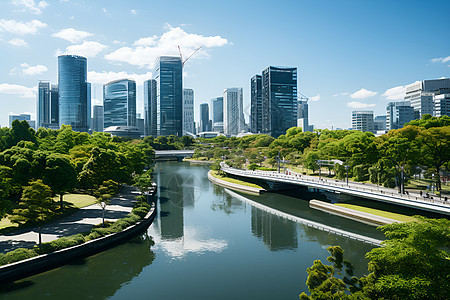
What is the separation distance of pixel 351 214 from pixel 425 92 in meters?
167

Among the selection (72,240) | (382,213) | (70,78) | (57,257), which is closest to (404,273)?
(57,257)

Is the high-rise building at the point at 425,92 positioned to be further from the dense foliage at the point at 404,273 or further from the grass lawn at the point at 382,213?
the dense foliage at the point at 404,273

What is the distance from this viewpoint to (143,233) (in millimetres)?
33688

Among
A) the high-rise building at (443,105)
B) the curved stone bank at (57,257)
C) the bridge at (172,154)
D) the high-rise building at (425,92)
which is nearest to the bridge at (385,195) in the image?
the curved stone bank at (57,257)

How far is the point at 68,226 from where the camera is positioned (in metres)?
29.4

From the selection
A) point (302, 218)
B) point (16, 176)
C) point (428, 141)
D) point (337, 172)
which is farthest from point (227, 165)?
point (16, 176)

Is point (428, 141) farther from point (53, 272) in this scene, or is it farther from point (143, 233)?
point (53, 272)

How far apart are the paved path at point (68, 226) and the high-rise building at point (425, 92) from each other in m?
177

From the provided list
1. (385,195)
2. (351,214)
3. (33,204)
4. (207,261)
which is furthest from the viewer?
(351,214)

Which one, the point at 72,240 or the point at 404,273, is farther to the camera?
the point at 72,240

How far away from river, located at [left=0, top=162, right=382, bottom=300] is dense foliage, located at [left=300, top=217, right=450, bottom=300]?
24.3 feet

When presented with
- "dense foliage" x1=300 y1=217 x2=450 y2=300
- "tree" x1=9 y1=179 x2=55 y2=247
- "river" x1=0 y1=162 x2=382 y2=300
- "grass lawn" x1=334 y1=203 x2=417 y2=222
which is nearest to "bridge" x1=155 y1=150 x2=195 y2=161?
"river" x1=0 y1=162 x2=382 y2=300

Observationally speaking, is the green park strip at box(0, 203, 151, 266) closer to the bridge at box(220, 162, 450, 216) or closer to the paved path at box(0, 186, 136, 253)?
the paved path at box(0, 186, 136, 253)

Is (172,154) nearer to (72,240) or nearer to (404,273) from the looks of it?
(72,240)
